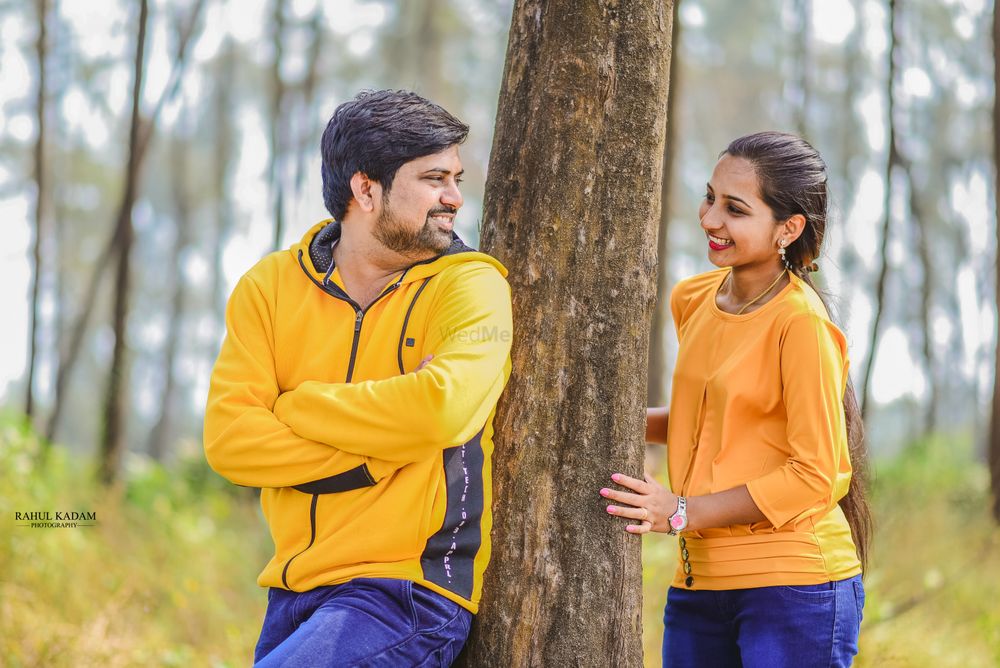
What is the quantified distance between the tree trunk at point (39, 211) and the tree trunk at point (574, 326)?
36.3 feet

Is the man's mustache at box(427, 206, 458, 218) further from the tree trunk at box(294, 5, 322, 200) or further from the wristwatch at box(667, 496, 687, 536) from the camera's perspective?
the tree trunk at box(294, 5, 322, 200)

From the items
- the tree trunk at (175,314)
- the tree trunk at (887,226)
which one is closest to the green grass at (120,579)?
the tree trunk at (887,226)

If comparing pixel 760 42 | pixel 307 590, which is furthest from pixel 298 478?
pixel 760 42

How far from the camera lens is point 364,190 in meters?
2.68

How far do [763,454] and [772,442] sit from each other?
42 mm

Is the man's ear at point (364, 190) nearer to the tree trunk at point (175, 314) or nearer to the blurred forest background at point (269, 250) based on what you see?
the blurred forest background at point (269, 250)

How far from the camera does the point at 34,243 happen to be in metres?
13.4

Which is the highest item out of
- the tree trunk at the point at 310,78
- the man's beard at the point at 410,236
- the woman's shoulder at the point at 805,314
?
the tree trunk at the point at 310,78

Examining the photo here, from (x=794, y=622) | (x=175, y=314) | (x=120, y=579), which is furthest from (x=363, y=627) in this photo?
(x=175, y=314)

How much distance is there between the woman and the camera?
2.56 meters

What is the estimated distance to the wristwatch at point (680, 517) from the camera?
8.63 ft

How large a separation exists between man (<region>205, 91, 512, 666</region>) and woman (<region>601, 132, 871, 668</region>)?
22.2 inches

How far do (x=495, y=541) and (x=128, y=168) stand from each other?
959 cm

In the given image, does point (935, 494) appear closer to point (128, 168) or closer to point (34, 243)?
point (128, 168)
